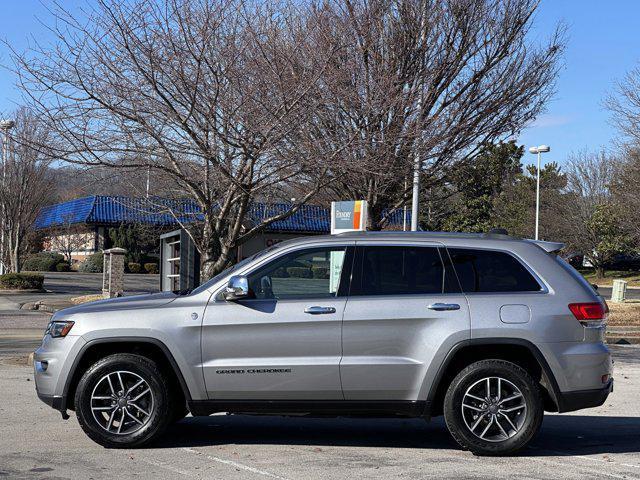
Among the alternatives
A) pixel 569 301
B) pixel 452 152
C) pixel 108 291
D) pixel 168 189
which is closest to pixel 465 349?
pixel 569 301

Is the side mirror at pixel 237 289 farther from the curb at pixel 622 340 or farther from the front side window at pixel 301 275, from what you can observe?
the curb at pixel 622 340

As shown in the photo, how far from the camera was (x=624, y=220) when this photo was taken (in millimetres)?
32312

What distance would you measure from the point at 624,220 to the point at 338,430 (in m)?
26.2

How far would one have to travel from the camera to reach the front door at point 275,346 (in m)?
7.30

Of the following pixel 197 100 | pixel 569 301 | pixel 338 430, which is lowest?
pixel 338 430

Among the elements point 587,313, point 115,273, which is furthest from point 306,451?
point 115,273

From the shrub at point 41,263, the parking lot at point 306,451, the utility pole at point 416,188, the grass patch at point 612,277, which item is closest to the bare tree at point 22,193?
the shrub at point 41,263

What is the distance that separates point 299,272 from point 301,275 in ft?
0.11

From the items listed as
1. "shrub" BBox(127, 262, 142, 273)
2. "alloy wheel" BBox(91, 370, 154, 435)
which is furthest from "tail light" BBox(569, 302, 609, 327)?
"shrub" BBox(127, 262, 142, 273)

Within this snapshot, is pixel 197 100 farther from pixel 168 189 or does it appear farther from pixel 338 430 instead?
pixel 338 430

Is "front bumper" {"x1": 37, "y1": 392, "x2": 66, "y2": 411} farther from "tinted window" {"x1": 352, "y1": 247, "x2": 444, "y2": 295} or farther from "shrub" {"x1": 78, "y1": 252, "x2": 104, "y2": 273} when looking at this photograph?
"shrub" {"x1": 78, "y1": 252, "x2": 104, "y2": 273}

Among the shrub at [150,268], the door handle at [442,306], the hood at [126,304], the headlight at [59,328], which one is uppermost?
the door handle at [442,306]

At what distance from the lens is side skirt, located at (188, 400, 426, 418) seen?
24.1 ft

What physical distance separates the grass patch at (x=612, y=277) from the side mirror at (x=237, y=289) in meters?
53.1
